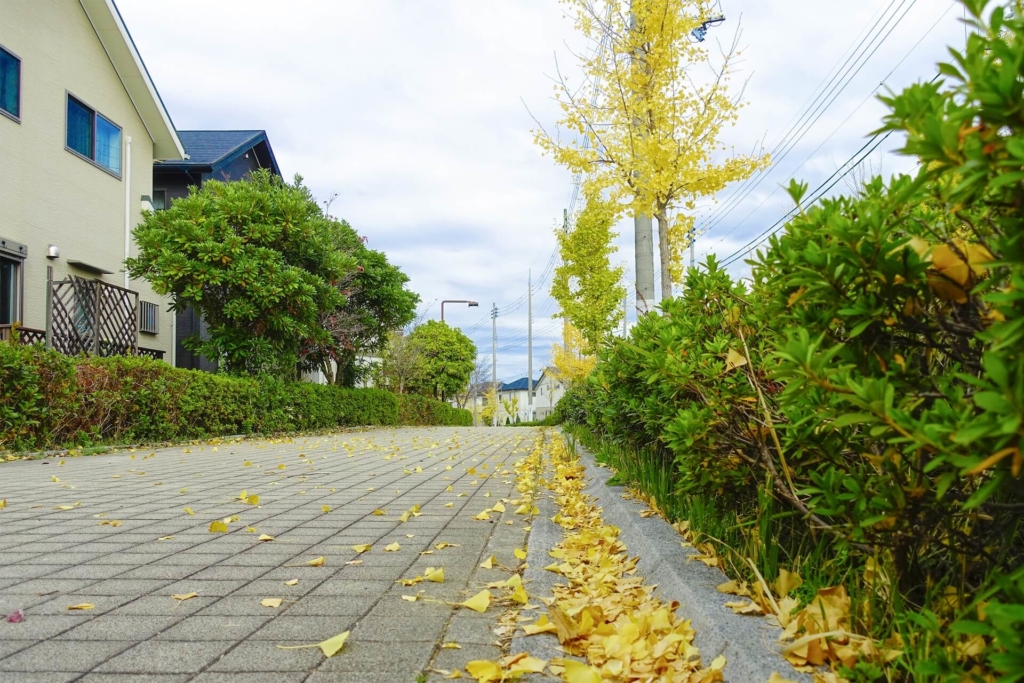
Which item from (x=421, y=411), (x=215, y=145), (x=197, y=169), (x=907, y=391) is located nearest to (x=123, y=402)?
(x=907, y=391)

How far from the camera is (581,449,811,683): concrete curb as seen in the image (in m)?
1.93

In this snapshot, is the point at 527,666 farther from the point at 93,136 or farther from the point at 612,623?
the point at 93,136

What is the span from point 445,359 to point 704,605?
143ft

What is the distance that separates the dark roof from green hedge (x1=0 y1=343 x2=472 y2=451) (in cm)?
868

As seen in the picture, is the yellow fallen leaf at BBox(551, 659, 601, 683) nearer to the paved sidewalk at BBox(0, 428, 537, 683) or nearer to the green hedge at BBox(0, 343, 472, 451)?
the paved sidewalk at BBox(0, 428, 537, 683)

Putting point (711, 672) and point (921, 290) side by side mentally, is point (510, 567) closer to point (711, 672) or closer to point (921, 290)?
point (711, 672)

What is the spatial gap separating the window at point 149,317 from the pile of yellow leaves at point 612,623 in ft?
52.3

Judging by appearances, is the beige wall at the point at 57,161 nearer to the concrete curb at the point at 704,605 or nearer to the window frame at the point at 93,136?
the window frame at the point at 93,136

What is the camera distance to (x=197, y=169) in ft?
66.9

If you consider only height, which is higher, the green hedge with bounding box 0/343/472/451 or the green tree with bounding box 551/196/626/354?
the green tree with bounding box 551/196/626/354

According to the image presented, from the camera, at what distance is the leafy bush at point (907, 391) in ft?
3.69

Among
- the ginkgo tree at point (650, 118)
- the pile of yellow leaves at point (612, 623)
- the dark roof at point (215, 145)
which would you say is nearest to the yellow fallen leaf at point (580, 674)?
the pile of yellow leaves at point (612, 623)

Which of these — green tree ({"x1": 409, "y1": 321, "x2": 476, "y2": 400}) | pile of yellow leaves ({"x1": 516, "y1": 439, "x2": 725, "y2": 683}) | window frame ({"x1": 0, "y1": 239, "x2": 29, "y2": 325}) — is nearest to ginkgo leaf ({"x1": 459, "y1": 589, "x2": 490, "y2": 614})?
pile of yellow leaves ({"x1": 516, "y1": 439, "x2": 725, "y2": 683})

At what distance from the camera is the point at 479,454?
35.2 ft
